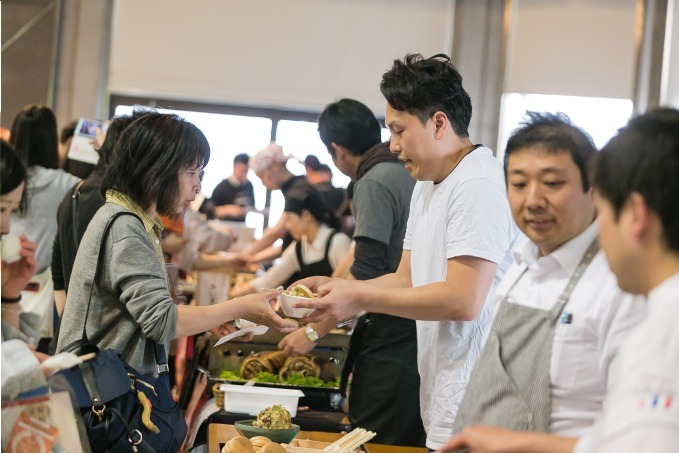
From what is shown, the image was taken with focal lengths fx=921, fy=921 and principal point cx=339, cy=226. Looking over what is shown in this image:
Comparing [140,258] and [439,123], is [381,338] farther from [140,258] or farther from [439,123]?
[140,258]

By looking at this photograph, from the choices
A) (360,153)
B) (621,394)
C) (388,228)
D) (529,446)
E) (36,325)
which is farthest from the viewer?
(360,153)

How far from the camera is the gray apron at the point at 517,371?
1.62m

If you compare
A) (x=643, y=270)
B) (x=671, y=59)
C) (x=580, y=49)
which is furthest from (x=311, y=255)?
(x=671, y=59)

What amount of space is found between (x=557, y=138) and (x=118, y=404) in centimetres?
118

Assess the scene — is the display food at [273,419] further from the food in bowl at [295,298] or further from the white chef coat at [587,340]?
the white chef coat at [587,340]

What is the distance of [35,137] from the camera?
4.15m

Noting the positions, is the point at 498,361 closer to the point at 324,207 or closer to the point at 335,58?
the point at 324,207

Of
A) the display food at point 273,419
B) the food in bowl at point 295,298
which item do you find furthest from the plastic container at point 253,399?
the food in bowl at point 295,298

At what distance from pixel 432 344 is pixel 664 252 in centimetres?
130

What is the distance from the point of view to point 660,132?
1267 mm

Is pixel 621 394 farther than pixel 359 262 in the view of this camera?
No

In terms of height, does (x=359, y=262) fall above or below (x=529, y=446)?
above

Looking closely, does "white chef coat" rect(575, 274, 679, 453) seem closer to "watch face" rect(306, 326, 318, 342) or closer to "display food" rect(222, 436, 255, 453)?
"display food" rect(222, 436, 255, 453)

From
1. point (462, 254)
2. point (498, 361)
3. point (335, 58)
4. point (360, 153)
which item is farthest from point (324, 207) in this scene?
point (335, 58)
